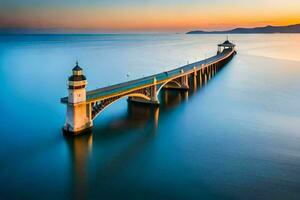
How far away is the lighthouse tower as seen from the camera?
28.9 m

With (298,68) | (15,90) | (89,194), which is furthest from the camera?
(298,68)

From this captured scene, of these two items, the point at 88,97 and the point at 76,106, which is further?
the point at 88,97

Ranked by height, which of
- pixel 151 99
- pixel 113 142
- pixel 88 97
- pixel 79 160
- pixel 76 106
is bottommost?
pixel 79 160

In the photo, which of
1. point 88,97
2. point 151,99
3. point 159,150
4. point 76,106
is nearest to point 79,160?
point 76,106

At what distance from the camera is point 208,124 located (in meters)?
35.4

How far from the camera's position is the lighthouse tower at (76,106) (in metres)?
28.9

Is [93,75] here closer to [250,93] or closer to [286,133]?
[250,93]

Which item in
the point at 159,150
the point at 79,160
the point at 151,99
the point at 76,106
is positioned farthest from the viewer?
the point at 151,99

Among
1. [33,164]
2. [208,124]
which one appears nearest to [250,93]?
[208,124]

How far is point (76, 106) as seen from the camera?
29.0 metres

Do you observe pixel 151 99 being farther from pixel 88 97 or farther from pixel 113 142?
pixel 113 142

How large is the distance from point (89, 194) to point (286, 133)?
20510mm

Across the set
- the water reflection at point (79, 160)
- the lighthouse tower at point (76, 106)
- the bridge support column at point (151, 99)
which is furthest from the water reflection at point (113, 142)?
the lighthouse tower at point (76, 106)

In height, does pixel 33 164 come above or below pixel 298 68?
below
